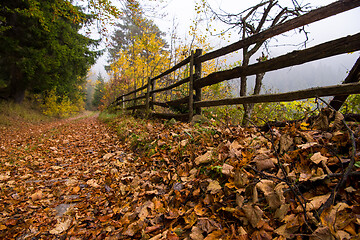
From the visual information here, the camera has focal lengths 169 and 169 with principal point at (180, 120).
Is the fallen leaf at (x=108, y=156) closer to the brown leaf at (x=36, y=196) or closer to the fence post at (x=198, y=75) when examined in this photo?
the brown leaf at (x=36, y=196)

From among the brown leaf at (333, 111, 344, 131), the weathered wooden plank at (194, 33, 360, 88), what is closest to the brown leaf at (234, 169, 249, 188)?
the brown leaf at (333, 111, 344, 131)

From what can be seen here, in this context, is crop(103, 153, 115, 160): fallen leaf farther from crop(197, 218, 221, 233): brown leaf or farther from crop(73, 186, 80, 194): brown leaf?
crop(197, 218, 221, 233): brown leaf

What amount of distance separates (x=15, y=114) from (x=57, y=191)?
10812mm

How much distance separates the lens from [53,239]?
5.56ft

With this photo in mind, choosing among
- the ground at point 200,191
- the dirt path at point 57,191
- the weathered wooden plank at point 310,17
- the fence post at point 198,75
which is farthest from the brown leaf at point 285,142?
the fence post at point 198,75

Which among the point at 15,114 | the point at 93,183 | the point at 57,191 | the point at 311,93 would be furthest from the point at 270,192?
the point at 15,114

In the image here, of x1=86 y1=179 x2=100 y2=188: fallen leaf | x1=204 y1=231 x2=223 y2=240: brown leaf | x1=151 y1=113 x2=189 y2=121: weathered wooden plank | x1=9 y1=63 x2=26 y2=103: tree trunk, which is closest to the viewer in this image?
x1=204 y1=231 x2=223 y2=240: brown leaf

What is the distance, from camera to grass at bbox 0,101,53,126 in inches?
341

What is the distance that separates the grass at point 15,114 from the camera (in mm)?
8672

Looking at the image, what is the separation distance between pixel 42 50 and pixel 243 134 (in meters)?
12.3

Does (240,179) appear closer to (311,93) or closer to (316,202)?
(316,202)

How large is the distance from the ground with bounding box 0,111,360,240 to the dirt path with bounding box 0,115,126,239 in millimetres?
14

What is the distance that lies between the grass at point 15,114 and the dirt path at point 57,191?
6.30 meters

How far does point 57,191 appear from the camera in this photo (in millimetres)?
2496
